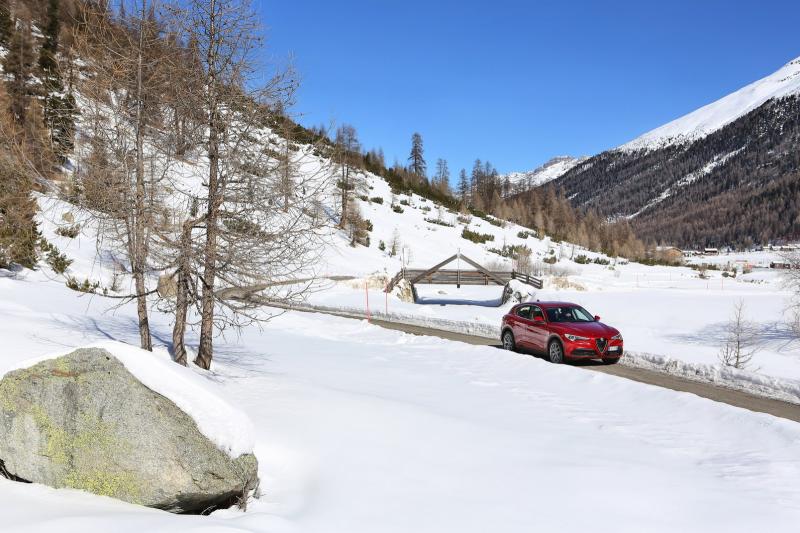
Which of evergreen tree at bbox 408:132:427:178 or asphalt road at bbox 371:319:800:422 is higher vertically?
evergreen tree at bbox 408:132:427:178

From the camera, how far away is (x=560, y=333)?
1412 centimetres

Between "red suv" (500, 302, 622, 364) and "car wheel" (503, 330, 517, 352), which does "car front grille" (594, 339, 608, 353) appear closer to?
"red suv" (500, 302, 622, 364)

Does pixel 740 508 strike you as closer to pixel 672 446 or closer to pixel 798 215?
pixel 672 446

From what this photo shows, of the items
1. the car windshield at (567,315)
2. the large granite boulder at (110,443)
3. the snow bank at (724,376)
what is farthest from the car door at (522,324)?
the large granite boulder at (110,443)

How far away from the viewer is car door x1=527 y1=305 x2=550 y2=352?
14750mm

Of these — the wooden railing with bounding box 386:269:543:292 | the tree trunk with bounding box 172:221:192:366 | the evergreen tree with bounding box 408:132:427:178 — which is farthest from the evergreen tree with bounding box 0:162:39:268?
the evergreen tree with bounding box 408:132:427:178

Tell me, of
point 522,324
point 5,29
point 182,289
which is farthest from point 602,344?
point 5,29

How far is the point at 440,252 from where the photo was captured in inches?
2130

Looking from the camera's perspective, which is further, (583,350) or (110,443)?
(583,350)

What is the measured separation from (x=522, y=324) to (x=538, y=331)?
0.83 metres

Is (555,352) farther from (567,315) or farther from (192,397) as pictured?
(192,397)

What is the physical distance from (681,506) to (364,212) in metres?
53.6

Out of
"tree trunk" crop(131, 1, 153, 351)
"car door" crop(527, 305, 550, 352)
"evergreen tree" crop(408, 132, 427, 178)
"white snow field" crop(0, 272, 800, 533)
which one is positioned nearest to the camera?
"white snow field" crop(0, 272, 800, 533)

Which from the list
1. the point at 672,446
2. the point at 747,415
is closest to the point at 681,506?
the point at 672,446
